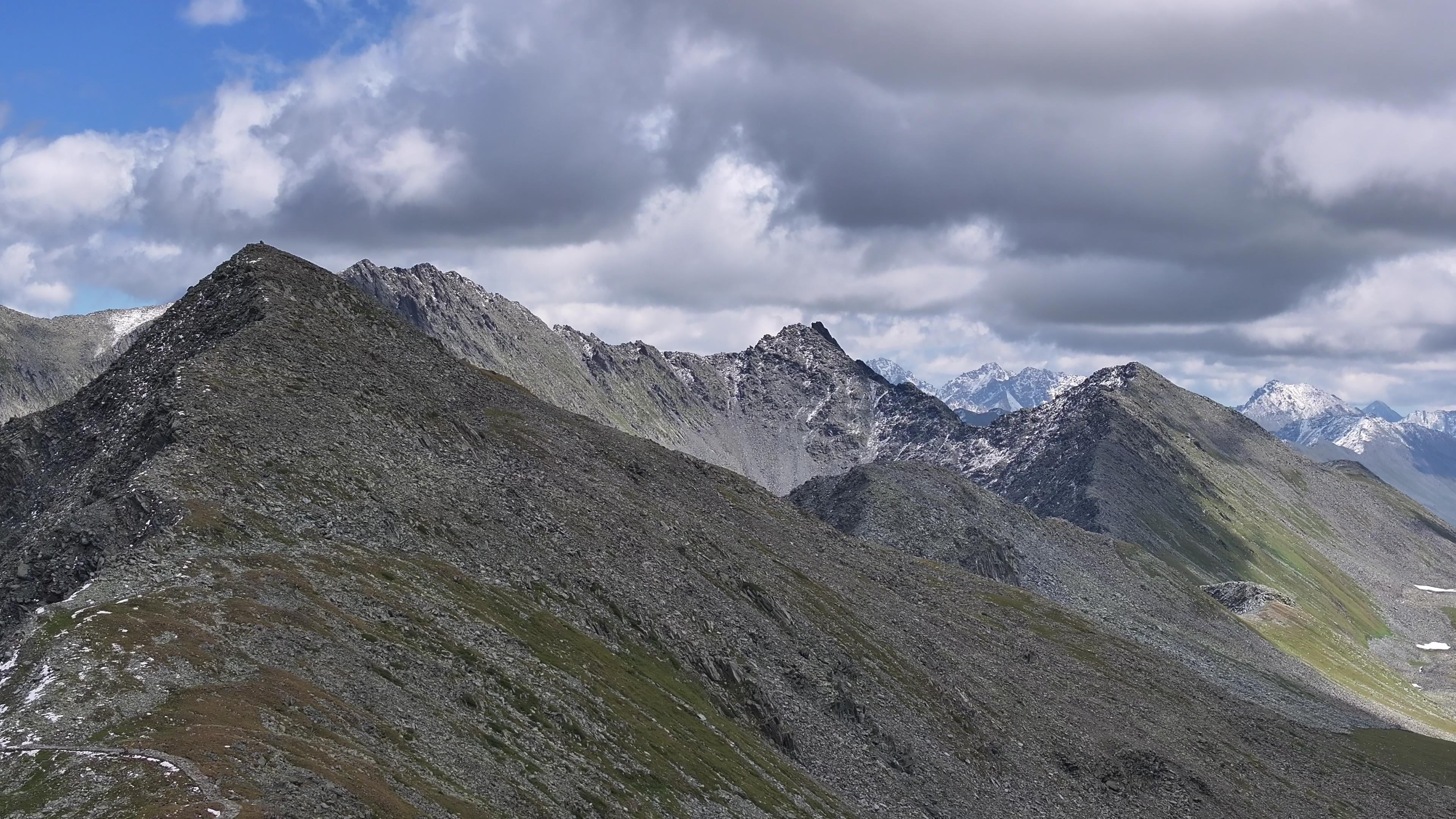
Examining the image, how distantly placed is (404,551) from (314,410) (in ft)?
75.9

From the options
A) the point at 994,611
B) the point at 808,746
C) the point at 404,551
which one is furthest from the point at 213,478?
the point at 994,611

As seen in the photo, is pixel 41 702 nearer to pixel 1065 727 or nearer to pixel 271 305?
pixel 271 305

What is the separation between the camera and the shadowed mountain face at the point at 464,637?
60.0 m

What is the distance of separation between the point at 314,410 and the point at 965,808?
239 ft

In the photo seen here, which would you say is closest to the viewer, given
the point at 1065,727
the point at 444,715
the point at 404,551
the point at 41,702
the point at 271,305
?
the point at 41,702

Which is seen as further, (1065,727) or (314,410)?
(1065,727)

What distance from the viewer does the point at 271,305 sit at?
13200 cm

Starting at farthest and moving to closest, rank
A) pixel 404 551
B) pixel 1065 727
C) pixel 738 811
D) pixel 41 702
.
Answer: pixel 1065 727 < pixel 404 551 < pixel 738 811 < pixel 41 702

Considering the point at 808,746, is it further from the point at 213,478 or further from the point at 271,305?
the point at 271,305

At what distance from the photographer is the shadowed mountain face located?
60.0m

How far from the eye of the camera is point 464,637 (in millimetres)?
86000

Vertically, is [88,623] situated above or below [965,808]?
above

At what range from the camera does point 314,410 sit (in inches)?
4481

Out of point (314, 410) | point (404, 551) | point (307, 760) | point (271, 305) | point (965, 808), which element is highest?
point (271, 305)
